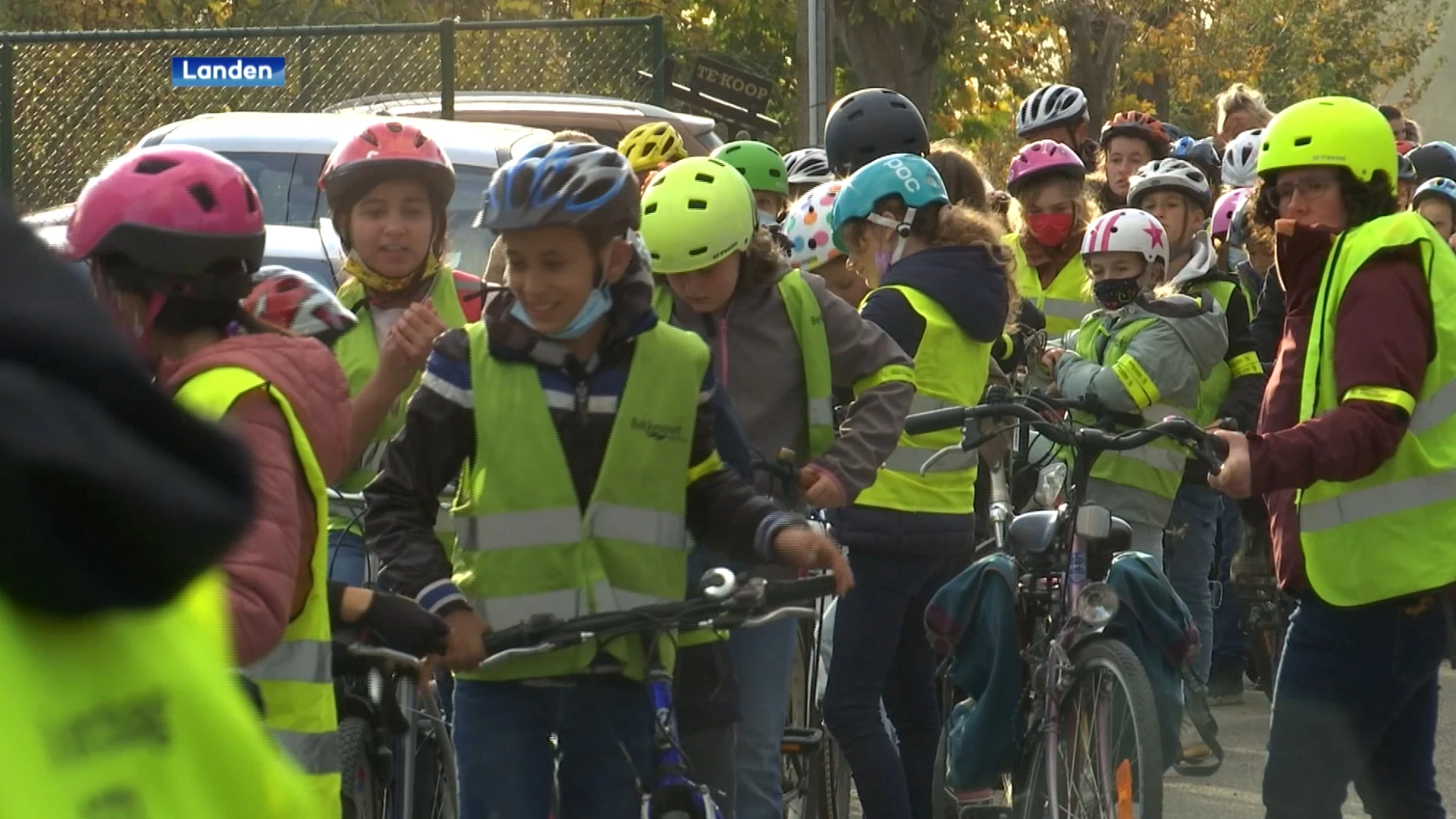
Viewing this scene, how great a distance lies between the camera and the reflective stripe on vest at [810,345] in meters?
5.54

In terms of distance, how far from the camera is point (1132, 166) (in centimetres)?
1144

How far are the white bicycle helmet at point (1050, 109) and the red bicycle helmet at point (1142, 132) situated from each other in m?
0.42

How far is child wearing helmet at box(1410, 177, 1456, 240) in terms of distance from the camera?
1208 centimetres

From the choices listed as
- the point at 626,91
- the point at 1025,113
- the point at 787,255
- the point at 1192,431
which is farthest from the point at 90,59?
the point at 1192,431

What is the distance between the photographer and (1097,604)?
5949mm

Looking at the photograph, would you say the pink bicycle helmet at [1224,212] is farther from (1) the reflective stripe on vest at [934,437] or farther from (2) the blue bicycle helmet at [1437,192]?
(1) the reflective stripe on vest at [934,437]

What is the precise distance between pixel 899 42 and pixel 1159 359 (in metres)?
19.0

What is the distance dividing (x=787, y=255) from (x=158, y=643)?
237 inches

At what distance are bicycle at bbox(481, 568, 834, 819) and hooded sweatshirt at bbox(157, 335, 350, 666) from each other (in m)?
0.58

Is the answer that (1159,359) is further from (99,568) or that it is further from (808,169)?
(99,568)

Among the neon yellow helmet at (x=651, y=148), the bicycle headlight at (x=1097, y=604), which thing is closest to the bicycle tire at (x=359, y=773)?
the bicycle headlight at (x=1097, y=604)

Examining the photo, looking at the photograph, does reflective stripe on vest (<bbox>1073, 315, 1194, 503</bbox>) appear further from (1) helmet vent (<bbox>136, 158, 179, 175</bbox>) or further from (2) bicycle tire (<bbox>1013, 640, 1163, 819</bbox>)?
(1) helmet vent (<bbox>136, 158, 179, 175</bbox>)

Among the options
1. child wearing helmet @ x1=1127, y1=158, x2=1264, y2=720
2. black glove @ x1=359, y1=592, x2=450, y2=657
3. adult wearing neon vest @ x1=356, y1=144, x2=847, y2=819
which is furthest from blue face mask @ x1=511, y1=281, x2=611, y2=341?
child wearing helmet @ x1=1127, y1=158, x2=1264, y2=720

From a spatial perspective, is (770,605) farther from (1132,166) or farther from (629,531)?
(1132,166)
